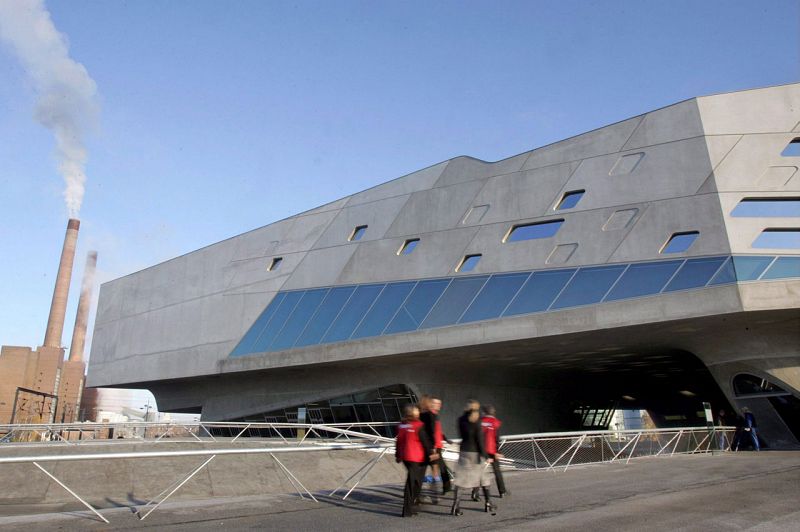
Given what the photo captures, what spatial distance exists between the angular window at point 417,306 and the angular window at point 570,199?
18.1ft

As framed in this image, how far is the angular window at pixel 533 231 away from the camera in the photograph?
23.1m

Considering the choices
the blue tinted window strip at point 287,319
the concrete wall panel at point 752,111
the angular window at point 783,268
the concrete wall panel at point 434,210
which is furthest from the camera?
the blue tinted window strip at point 287,319

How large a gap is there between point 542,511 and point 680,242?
14.8 m

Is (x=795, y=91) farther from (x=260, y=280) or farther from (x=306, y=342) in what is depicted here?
(x=260, y=280)

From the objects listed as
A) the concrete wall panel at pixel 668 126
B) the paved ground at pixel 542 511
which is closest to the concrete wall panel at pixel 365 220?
the concrete wall panel at pixel 668 126

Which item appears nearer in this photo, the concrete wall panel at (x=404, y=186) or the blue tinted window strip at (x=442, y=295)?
the blue tinted window strip at (x=442, y=295)

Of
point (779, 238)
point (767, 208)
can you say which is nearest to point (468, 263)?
point (767, 208)

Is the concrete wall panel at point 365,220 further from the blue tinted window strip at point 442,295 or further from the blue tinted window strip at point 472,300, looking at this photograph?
the blue tinted window strip at point 472,300

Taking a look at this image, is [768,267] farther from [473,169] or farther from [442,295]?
[473,169]

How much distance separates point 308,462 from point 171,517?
777 centimetres

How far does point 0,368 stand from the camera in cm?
7450

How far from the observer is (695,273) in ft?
63.3

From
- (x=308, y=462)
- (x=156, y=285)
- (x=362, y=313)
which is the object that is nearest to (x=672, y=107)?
(x=362, y=313)

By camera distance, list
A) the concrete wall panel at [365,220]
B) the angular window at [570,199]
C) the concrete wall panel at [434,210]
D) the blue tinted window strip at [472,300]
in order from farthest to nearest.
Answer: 1. the concrete wall panel at [365,220]
2. the concrete wall panel at [434,210]
3. the blue tinted window strip at [472,300]
4. the angular window at [570,199]
